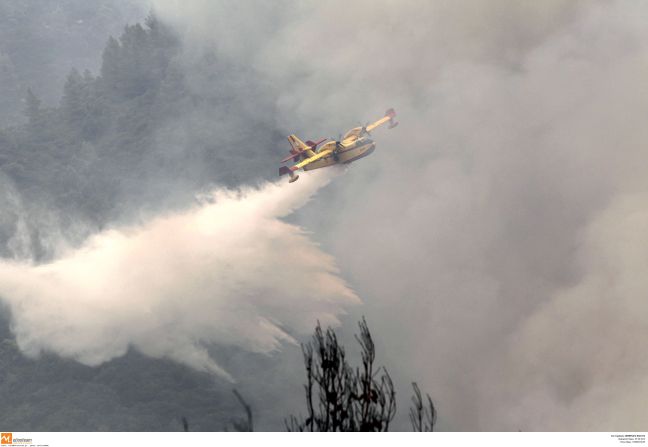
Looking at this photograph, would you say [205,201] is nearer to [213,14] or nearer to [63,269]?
[63,269]

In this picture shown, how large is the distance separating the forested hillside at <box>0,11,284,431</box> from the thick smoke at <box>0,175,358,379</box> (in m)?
5.71

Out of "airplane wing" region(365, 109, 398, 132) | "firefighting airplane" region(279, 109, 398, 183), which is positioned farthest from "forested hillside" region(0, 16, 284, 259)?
"firefighting airplane" region(279, 109, 398, 183)

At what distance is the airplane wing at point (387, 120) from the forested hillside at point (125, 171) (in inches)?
718

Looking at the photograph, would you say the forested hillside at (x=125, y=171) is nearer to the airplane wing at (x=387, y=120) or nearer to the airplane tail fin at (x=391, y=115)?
the airplane wing at (x=387, y=120)

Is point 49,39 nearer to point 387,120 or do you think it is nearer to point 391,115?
point 387,120

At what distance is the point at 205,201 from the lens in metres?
106

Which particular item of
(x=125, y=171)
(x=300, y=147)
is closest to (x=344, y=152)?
(x=300, y=147)

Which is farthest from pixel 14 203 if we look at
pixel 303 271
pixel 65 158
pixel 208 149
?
pixel 303 271

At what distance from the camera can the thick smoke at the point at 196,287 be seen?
90125mm

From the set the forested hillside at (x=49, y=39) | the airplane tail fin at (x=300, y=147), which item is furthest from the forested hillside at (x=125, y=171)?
the forested hillside at (x=49, y=39)

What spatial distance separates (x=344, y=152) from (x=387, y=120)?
39.3 ft

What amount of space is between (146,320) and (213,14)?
38.7 metres

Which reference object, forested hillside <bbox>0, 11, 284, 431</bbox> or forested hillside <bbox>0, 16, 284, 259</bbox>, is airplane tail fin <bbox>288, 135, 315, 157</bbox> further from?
forested hillside <bbox>0, 11, 284, 431</bbox>

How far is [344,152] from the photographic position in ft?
276
